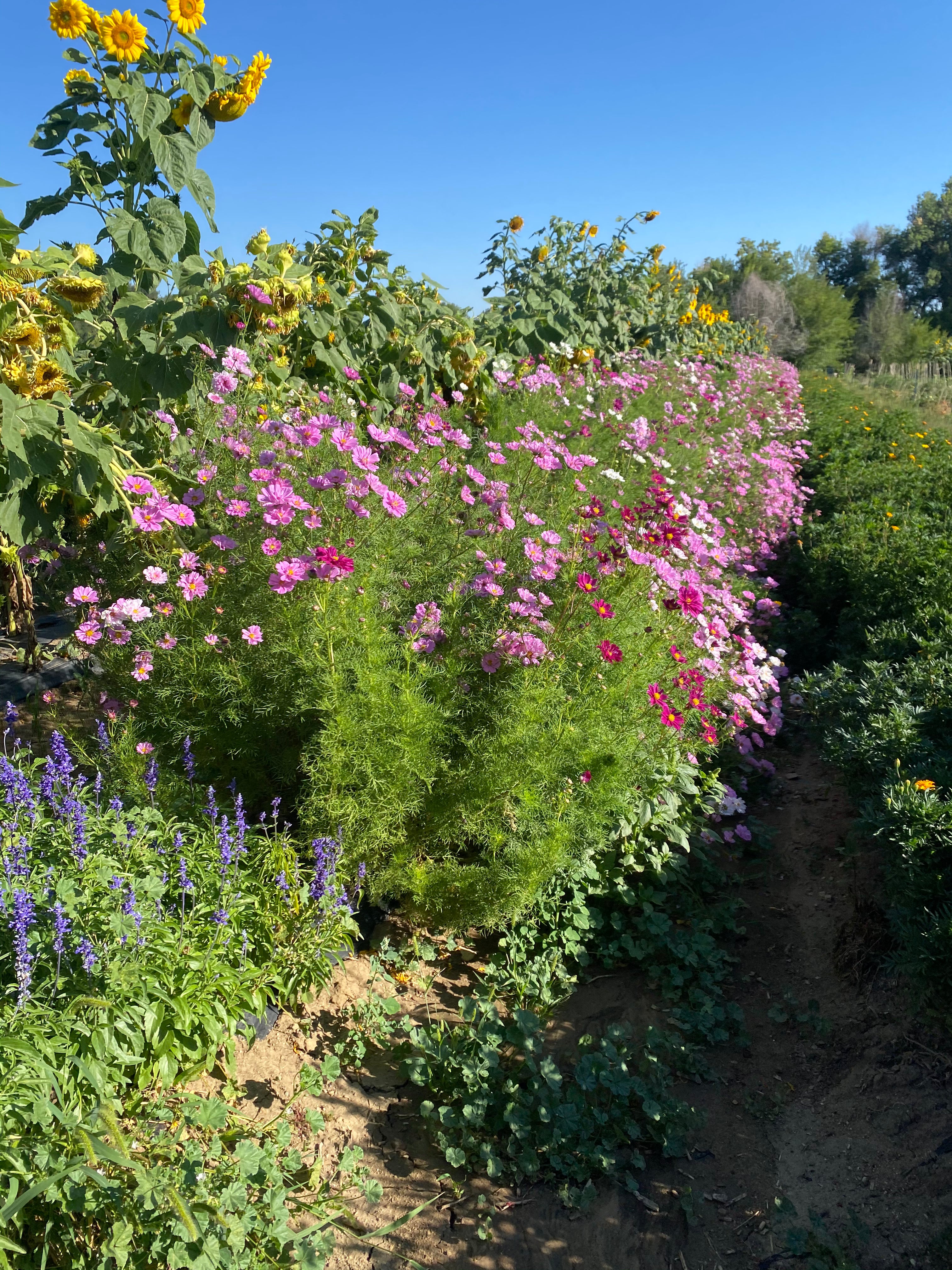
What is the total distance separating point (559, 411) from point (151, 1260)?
437 cm

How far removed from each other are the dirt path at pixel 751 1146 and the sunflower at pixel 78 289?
218 centimetres

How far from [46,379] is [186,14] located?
1.35 metres

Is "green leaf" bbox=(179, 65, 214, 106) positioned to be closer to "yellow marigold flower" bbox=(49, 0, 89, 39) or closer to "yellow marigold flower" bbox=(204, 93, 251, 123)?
"yellow marigold flower" bbox=(204, 93, 251, 123)

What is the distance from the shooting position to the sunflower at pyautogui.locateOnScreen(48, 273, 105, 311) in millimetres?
2492

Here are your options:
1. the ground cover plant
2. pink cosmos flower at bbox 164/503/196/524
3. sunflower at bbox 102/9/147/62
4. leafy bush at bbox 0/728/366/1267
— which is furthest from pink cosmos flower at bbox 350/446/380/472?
the ground cover plant

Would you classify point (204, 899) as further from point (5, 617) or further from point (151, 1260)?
point (5, 617)

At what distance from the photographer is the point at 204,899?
2059 mm

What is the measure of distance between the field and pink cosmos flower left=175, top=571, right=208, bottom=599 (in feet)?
0.04

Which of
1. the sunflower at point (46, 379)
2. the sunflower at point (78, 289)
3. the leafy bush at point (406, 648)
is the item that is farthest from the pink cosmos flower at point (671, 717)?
the sunflower at point (78, 289)

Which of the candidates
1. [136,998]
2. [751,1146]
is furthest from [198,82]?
[751,1146]

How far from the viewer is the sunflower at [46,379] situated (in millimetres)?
2293

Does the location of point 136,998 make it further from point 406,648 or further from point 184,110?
point 184,110

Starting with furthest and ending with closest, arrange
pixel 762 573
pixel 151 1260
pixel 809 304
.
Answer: pixel 809 304 < pixel 762 573 < pixel 151 1260

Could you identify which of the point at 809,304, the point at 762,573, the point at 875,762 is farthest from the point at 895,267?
the point at 875,762
